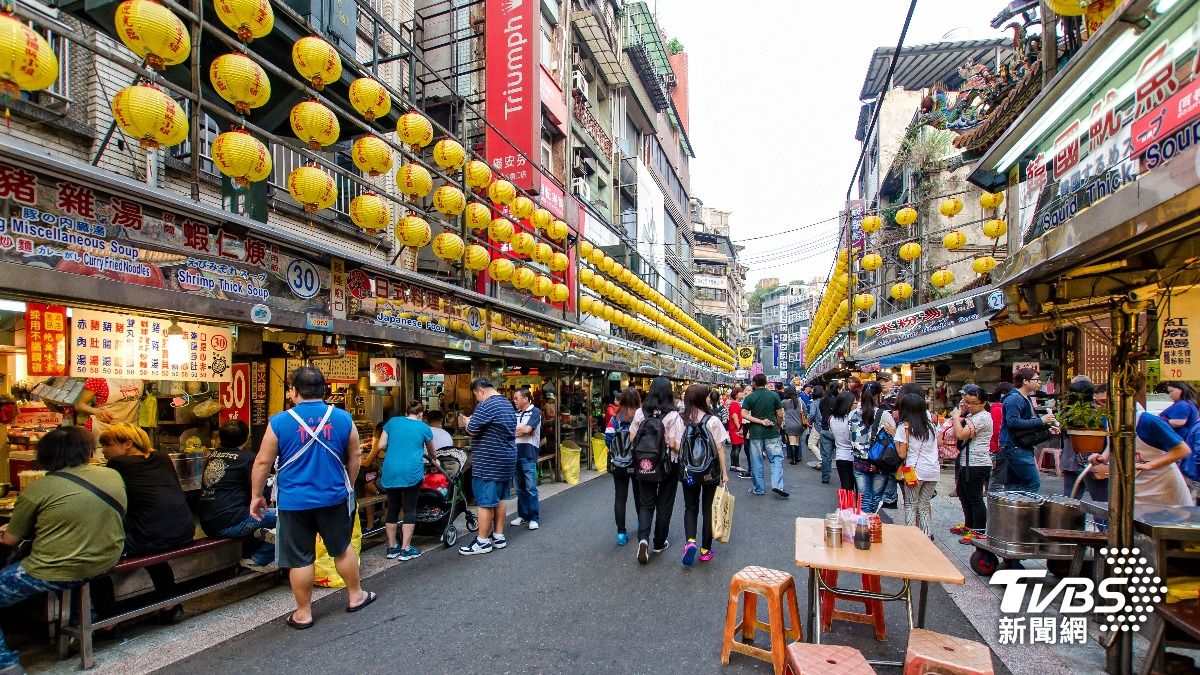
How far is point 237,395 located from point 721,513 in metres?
7.57

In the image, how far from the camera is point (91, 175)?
13.5 ft

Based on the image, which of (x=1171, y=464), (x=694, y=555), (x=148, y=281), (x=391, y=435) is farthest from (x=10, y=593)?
(x=1171, y=464)

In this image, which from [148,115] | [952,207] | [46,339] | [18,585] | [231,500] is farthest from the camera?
[952,207]

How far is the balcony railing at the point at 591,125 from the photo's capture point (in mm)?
23516

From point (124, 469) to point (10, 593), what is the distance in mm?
1048

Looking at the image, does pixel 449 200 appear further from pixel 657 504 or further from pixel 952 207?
pixel 952 207

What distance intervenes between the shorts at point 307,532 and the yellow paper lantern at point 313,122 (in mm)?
3737

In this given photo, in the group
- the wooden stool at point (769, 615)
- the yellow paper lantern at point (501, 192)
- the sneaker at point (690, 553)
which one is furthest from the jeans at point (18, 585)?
the yellow paper lantern at point (501, 192)

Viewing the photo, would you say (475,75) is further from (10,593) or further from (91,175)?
(10,593)

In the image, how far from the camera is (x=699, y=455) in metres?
6.09

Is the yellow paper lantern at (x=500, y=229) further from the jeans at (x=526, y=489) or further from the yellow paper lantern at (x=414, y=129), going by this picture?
the jeans at (x=526, y=489)

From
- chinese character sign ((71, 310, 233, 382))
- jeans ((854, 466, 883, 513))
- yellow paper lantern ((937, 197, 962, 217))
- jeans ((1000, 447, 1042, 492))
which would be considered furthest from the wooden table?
yellow paper lantern ((937, 197, 962, 217))

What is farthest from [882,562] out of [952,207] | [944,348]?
[952,207]

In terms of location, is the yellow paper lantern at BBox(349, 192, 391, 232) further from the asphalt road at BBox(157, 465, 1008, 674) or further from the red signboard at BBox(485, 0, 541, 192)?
the red signboard at BBox(485, 0, 541, 192)
